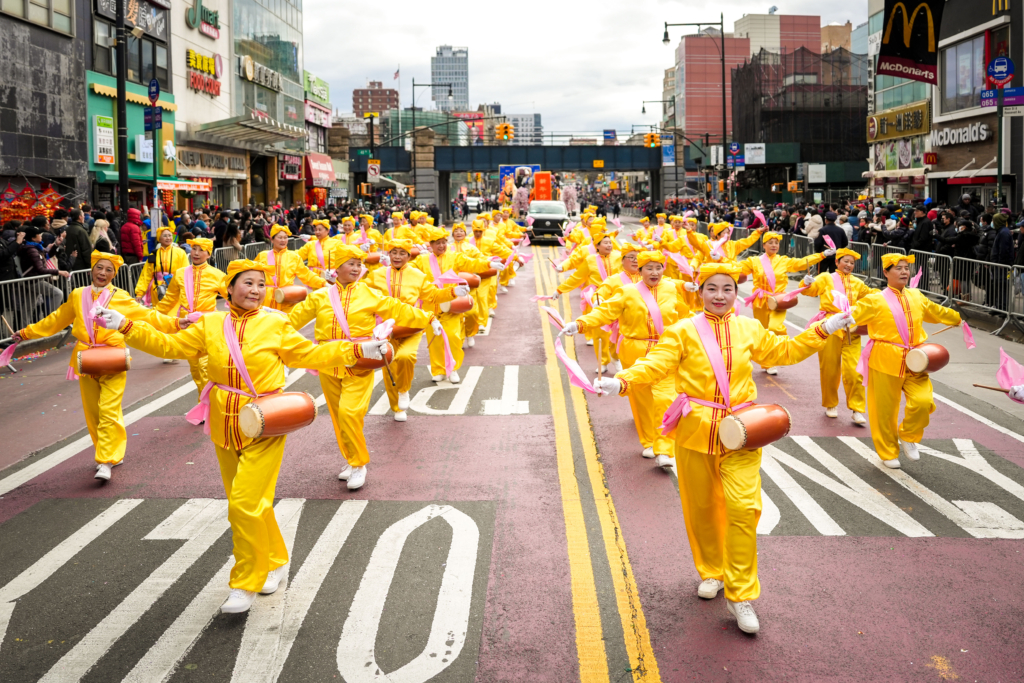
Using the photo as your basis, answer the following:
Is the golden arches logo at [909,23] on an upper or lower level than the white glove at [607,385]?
upper

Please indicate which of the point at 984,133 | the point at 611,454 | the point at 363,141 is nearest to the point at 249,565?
the point at 611,454

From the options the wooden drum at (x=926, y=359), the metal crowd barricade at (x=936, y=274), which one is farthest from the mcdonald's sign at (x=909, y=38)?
the wooden drum at (x=926, y=359)

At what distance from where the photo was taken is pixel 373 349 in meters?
6.02

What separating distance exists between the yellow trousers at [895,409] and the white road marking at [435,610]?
3.88m

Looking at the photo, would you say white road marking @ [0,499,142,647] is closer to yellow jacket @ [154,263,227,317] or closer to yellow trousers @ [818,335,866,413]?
yellow jacket @ [154,263,227,317]

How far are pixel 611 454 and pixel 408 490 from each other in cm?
206

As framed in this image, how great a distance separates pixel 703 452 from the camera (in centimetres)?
545

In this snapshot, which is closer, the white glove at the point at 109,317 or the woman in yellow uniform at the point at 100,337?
the white glove at the point at 109,317

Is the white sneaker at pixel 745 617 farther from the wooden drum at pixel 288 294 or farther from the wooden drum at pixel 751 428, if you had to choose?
the wooden drum at pixel 288 294

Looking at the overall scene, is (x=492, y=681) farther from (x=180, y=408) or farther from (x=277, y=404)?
(x=180, y=408)

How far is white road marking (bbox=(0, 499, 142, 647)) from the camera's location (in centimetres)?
578

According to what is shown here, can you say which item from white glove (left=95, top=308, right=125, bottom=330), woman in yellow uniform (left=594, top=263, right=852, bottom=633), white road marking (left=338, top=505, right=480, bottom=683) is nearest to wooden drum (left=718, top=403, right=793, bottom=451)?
woman in yellow uniform (left=594, top=263, right=852, bottom=633)

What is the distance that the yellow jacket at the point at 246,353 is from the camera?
5.76 meters

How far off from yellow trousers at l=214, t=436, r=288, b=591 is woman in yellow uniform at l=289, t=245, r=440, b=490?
2.04 m
